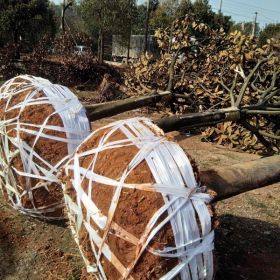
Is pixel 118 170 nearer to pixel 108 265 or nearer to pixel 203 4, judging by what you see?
pixel 108 265

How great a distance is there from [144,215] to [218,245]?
7.10 feet

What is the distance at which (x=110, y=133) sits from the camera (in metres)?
3.10

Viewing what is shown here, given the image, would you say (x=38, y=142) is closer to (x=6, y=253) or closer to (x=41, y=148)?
(x=41, y=148)

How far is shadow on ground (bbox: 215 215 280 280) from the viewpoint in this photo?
4160mm

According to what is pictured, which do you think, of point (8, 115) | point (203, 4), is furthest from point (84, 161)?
point (203, 4)

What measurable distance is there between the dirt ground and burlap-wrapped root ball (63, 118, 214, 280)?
1.28m

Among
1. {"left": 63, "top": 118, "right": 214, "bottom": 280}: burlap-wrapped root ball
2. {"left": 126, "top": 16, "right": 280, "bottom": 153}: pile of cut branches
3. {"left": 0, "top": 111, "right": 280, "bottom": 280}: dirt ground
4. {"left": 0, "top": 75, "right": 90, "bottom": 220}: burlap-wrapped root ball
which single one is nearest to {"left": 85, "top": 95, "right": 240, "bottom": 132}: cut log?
{"left": 0, "top": 75, "right": 90, "bottom": 220}: burlap-wrapped root ball

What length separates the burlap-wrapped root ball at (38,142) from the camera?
13.9ft

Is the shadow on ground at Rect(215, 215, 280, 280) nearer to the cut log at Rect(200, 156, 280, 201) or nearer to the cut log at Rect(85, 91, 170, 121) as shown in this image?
the cut log at Rect(200, 156, 280, 201)

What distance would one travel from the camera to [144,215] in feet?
8.80

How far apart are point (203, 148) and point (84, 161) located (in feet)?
19.9

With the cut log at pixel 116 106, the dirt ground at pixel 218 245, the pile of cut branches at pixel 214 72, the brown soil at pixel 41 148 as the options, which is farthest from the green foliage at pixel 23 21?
the brown soil at pixel 41 148

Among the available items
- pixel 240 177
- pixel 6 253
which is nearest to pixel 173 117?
pixel 240 177

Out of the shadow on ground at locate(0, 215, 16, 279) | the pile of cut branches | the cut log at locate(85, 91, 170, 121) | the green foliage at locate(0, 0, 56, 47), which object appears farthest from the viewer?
the green foliage at locate(0, 0, 56, 47)
